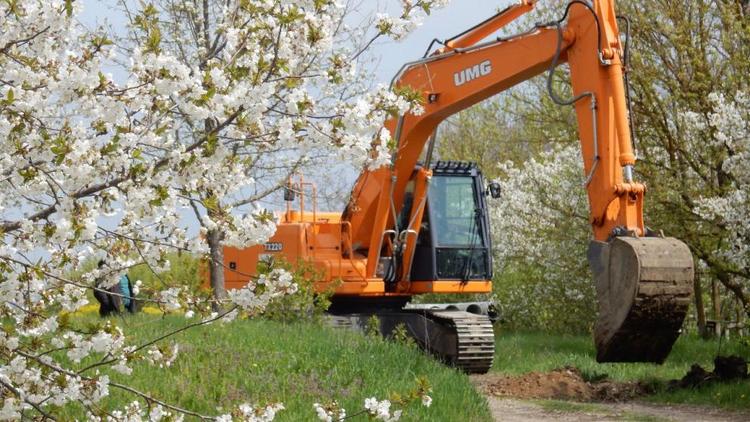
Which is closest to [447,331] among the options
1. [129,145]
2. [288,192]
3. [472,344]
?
[472,344]

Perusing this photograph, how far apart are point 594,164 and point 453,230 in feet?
17.8

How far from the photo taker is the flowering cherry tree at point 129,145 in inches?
199

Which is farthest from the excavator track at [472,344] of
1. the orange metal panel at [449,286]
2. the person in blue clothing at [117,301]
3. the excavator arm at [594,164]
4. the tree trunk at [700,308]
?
the tree trunk at [700,308]

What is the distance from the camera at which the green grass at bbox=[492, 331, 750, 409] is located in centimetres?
1309

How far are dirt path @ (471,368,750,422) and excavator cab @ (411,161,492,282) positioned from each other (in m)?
1.49

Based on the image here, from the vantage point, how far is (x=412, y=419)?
8664mm

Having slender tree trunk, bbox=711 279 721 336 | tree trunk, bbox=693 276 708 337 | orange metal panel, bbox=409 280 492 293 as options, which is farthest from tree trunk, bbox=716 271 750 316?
orange metal panel, bbox=409 280 492 293

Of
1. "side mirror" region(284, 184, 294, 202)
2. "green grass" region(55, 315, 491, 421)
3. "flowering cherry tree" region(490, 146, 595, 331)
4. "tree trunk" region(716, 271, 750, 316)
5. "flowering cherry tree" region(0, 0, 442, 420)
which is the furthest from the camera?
"flowering cherry tree" region(490, 146, 595, 331)

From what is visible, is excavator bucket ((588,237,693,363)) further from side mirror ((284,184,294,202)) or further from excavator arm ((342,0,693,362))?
side mirror ((284,184,294,202))

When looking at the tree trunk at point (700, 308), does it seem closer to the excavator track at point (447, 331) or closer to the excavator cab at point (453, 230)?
the excavator cab at point (453, 230)

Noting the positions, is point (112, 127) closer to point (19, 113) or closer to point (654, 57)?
point (19, 113)

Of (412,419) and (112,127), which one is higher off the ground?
(112,127)

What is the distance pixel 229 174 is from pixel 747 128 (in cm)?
1046

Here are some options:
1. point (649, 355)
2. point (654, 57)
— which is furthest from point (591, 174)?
point (654, 57)
